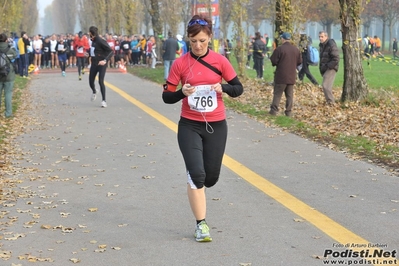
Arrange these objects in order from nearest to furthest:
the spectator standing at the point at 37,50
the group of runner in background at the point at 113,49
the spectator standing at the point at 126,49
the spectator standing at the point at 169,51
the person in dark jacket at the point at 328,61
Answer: the person in dark jacket at the point at 328,61 → the spectator standing at the point at 169,51 → the spectator standing at the point at 37,50 → the group of runner in background at the point at 113,49 → the spectator standing at the point at 126,49

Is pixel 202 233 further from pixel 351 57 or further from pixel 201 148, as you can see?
pixel 351 57

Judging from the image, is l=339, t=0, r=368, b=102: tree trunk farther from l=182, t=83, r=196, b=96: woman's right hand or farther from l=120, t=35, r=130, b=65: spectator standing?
l=120, t=35, r=130, b=65: spectator standing

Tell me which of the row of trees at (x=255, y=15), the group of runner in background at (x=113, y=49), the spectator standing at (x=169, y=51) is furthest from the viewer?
the group of runner in background at (x=113, y=49)

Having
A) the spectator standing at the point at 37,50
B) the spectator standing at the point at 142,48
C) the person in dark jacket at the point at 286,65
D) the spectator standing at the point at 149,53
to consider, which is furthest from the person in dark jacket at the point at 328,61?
the spectator standing at the point at 142,48

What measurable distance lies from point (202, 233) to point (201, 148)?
2.32 ft

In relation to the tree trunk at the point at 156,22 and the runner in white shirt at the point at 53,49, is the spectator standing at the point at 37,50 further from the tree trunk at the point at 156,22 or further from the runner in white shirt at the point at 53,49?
the tree trunk at the point at 156,22

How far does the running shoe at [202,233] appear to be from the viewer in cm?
661

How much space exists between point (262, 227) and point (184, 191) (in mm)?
1964

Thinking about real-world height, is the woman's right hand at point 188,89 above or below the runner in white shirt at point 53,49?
above

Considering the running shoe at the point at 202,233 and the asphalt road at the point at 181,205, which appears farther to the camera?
the running shoe at the point at 202,233

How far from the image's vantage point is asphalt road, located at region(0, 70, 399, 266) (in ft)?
20.7

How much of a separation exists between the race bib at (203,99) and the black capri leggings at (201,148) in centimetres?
14

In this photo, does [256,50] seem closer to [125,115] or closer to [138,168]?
[125,115]

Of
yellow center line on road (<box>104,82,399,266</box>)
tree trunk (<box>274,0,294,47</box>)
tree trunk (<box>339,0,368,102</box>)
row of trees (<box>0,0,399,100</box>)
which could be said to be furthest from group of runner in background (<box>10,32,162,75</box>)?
yellow center line on road (<box>104,82,399,266</box>)
